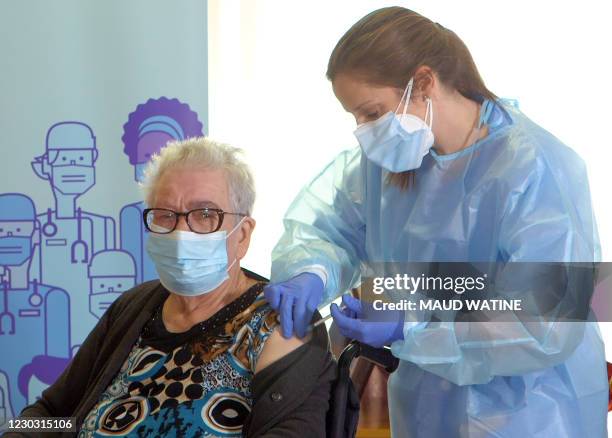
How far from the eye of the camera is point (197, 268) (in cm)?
162

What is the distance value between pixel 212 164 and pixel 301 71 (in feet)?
4.04

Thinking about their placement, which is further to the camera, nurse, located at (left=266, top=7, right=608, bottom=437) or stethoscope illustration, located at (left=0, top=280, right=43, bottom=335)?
stethoscope illustration, located at (left=0, top=280, right=43, bottom=335)

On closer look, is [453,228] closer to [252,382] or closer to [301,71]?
[252,382]

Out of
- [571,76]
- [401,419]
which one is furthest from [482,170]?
[571,76]

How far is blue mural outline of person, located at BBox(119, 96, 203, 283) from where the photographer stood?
265 cm

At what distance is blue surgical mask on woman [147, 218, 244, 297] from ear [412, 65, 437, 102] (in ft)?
1.71

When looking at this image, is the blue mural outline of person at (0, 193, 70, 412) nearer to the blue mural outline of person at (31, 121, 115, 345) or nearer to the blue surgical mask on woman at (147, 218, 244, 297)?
the blue mural outline of person at (31, 121, 115, 345)

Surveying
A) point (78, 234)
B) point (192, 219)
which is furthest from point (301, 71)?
point (192, 219)

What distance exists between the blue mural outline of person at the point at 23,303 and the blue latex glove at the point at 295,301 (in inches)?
56.0

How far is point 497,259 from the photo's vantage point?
1.41m

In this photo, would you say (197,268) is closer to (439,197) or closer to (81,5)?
(439,197)

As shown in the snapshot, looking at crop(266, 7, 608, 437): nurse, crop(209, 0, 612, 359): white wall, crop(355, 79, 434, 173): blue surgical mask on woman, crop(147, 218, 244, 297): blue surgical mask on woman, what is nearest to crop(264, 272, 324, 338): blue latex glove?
crop(266, 7, 608, 437): nurse

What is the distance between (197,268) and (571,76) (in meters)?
1.63

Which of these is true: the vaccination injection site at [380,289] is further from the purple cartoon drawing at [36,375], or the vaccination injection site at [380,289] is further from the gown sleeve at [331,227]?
the purple cartoon drawing at [36,375]
